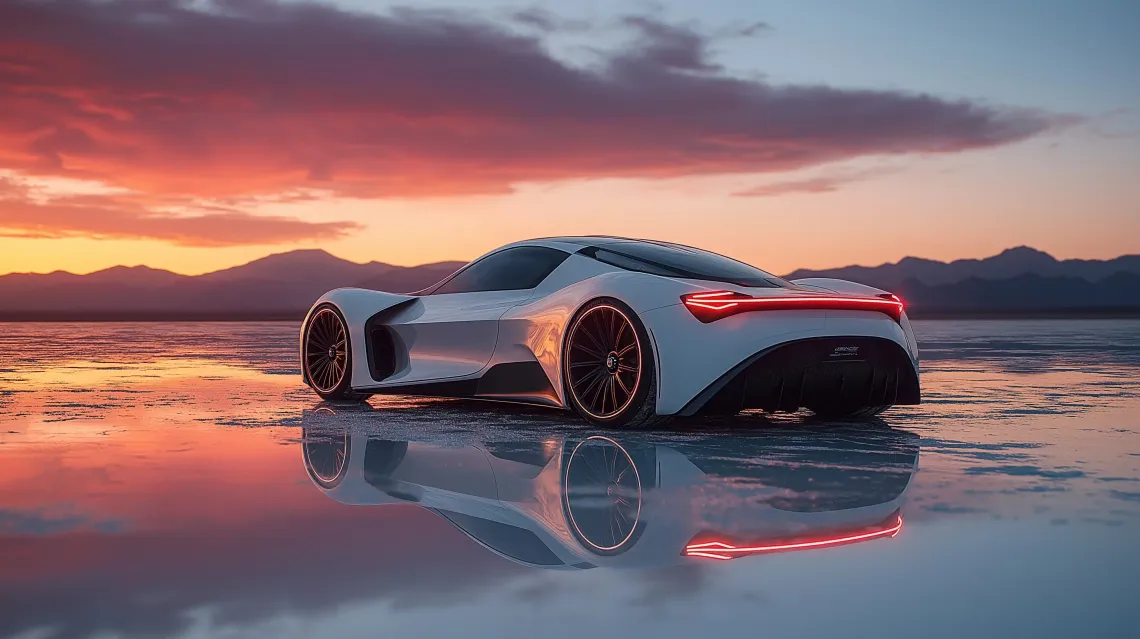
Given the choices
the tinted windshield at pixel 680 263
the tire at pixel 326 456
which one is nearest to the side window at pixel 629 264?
the tinted windshield at pixel 680 263

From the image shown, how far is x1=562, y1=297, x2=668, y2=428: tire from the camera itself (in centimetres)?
703

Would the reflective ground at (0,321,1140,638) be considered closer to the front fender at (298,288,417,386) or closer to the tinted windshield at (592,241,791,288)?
the tinted windshield at (592,241,791,288)

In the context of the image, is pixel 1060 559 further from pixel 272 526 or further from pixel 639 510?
pixel 272 526

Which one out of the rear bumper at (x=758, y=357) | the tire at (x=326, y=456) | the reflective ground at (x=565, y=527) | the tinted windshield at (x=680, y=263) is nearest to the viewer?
the reflective ground at (x=565, y=527)

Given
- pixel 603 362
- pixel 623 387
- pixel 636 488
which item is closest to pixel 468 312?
pixel 603 362

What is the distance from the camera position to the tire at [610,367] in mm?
7031

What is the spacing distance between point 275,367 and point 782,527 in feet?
36.9

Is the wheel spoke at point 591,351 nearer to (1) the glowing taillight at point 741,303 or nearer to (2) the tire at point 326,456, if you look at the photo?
(1) the glowing taillight at point 741,303

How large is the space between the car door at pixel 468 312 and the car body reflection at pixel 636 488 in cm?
136

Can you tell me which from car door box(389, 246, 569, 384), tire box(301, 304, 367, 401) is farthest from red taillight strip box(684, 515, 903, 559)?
tire box(301, 304, 367, 401)

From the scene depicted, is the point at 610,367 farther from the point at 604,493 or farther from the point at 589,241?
the point at 604,493

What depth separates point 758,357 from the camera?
6.86 meters

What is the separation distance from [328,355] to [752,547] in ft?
22.7

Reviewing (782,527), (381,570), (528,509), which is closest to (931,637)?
(782,527)
